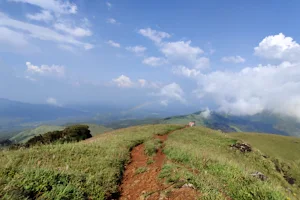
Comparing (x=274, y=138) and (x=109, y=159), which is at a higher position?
(x=109, y=159)

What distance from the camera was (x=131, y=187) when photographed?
1016 centimetres

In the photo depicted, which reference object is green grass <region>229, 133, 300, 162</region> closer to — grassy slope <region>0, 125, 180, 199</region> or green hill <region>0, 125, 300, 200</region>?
green hill <region>0, 125, 300, 200</region>

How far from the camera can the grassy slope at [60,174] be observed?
5895 millimetres

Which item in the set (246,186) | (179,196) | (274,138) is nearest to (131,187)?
(179,196)

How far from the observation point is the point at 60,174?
23.9 feet

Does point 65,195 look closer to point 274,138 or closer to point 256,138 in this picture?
point 256,138

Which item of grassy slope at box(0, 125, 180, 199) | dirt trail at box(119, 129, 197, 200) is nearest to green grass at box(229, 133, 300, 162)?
dirt trail at box(119, 129, 197, 200)

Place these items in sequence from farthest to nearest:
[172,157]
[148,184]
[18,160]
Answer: [172,157] < [18,160] < [148,184]

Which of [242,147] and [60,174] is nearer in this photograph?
[60,174]

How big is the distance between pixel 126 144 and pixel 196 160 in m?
7.87

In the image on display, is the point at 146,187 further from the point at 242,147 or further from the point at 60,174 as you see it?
the point at 242,147

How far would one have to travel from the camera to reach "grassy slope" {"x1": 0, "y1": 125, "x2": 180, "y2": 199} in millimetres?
5895

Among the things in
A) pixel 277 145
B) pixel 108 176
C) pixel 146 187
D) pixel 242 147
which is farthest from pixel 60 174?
pixel 277 145

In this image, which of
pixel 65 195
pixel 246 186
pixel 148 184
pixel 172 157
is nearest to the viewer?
pixel 65 195
